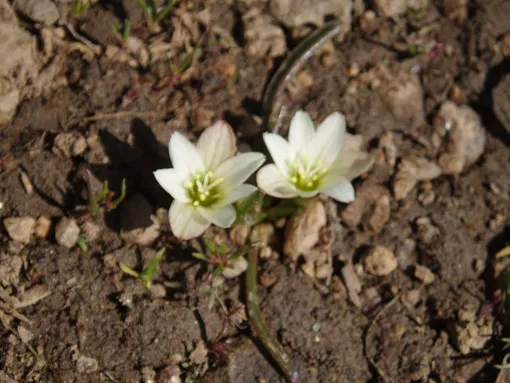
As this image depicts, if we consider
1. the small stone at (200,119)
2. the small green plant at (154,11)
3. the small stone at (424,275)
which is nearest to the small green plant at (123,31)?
the small green plant at (154,11)

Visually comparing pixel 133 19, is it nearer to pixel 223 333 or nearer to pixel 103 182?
pixel 103 182

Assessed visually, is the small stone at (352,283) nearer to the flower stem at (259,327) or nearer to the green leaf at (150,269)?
the flower stem at (259,327)

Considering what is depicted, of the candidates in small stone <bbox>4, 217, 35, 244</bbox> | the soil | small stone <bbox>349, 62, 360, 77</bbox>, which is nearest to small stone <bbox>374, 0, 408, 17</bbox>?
the soil

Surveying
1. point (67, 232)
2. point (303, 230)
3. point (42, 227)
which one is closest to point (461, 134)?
point (303, 230)

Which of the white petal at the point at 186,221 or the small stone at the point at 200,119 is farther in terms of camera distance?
the small stone at the point at 200,119

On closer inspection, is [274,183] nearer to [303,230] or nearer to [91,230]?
[303,230]

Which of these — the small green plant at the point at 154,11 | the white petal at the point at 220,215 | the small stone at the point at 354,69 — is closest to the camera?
the white petal at the point at 220,215
